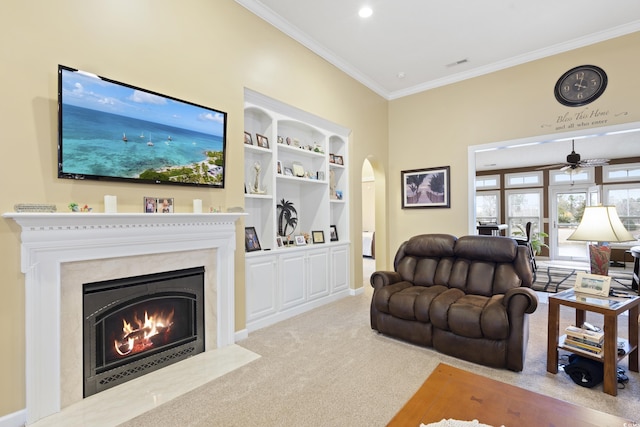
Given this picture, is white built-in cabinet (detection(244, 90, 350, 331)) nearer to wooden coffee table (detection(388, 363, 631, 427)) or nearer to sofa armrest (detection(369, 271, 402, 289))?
sofa armrest (detection(369, 271, 402, 289))

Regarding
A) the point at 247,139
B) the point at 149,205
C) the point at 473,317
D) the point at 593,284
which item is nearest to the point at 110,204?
the point at 149,205

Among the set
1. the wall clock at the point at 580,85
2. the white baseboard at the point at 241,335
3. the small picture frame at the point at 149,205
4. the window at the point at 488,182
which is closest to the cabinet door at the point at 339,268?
the white baseboard at the point at 241,335

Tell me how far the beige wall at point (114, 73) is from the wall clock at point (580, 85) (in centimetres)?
337

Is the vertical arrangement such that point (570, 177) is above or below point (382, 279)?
above

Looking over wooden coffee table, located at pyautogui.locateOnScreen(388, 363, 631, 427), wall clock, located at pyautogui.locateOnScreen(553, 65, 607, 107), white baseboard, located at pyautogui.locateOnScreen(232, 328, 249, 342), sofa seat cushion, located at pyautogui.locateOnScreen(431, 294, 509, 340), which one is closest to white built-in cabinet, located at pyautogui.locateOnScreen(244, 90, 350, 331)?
white baseboard, located at pyautogui.locateOnScreen(232, 328, 249, 342)

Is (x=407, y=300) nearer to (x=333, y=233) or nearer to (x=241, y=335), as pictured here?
(x=241, y=335)

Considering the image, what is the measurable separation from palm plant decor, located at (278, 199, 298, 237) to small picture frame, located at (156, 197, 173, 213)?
1708mm

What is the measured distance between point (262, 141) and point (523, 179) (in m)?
9.24

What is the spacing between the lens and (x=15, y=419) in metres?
1.91

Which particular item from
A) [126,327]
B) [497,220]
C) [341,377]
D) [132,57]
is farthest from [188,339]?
[497,220]

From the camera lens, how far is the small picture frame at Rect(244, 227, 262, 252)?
345 cm

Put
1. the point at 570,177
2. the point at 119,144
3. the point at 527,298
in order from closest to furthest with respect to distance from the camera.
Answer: the point at 119,144
the point at 527,298
the point at 570,177

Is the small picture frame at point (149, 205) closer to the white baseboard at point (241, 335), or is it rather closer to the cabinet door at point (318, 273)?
the white baseboard at point (241, 335)

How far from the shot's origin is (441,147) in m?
5.20
